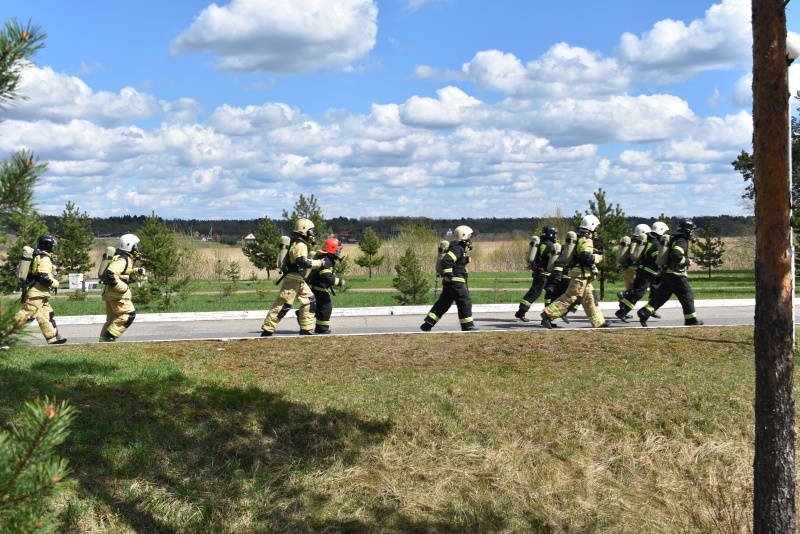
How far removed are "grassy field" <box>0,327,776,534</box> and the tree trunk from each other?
0.93m

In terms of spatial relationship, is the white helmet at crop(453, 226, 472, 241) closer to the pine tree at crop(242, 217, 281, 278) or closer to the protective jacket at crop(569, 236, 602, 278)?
the protective jacket at crop(569, 236, 602, 278)

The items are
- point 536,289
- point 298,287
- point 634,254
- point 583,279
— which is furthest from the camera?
point 536,289

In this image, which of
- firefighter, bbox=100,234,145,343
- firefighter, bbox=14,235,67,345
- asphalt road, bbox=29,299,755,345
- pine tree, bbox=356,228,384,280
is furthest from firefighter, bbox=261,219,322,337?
pine tree, bbox=356,228,384,280

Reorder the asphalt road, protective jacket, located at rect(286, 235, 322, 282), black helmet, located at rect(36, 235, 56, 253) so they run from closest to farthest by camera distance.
Answer: black helmet, located at rect(36, 235, 56, 253) < protective jacket, located at rect(286, 235, 322, 282) < the asphalt road

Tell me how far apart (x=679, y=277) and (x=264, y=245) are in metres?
20.7

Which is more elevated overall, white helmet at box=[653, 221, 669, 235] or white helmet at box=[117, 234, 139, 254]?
white helmet at box=[653, 221, 669, 235]

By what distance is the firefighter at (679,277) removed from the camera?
11.8 metres

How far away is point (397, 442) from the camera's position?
22.3 feet

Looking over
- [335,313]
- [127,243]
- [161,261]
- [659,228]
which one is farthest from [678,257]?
Result: [161,261]

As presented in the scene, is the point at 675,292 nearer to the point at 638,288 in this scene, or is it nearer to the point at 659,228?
the point at 638,288

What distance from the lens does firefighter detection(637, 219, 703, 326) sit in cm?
1184

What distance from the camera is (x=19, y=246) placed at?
732 inches

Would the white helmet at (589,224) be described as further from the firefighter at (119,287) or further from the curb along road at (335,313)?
the firefighter at (119,287)

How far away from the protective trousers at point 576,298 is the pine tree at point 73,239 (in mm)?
24221
